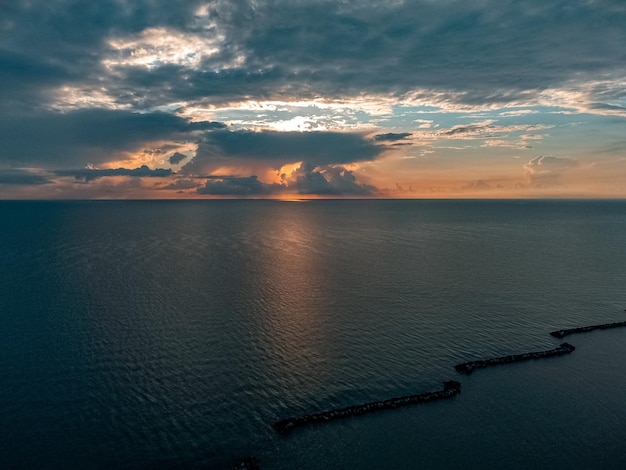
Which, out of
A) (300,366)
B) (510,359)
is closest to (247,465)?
(300,366)

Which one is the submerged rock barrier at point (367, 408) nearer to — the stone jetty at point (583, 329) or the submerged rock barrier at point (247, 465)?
the submerged rock barrier at point (247, 465)

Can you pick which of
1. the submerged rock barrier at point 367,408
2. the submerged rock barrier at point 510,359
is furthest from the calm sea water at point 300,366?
the submerged rock barrier at point 510,359

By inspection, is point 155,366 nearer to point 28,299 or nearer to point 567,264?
point 28,299

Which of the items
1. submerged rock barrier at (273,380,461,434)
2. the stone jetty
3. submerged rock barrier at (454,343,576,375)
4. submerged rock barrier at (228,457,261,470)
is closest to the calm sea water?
submerged rock barrier at (228,457,261,470)

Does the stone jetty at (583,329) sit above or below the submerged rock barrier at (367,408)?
above

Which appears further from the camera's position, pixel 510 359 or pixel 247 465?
pixel 510 359

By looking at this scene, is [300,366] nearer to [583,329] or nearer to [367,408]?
[367,408]
